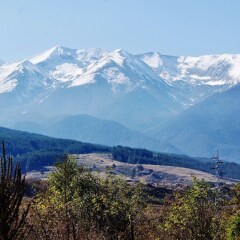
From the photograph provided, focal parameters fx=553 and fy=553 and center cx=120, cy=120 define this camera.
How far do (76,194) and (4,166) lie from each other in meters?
25.4

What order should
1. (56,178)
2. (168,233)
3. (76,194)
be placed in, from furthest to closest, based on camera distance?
(56,178) → (76,194) → (168,233)

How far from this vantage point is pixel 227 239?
112ft

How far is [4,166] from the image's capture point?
45.1 ft

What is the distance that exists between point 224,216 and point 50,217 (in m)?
11.8

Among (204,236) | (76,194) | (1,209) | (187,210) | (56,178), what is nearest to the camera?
(1,209)

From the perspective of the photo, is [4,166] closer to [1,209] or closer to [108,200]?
[1,209]

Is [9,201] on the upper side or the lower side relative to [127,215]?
upper

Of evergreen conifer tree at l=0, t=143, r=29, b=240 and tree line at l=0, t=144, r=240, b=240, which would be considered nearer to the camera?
evergreen conifer tree at l=0, t=143, r=29, b=240

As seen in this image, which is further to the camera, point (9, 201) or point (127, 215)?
point (127, 215)

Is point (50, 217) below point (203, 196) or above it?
below

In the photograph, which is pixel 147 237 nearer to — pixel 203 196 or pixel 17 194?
pixel 203 196

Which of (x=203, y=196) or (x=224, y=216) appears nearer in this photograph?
(x=203, y=196)

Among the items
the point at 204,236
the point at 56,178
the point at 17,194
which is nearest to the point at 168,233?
the point at 204,236

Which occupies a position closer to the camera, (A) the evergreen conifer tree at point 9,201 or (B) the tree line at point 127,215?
(A) the evergreen conifer tree at point 9,201
